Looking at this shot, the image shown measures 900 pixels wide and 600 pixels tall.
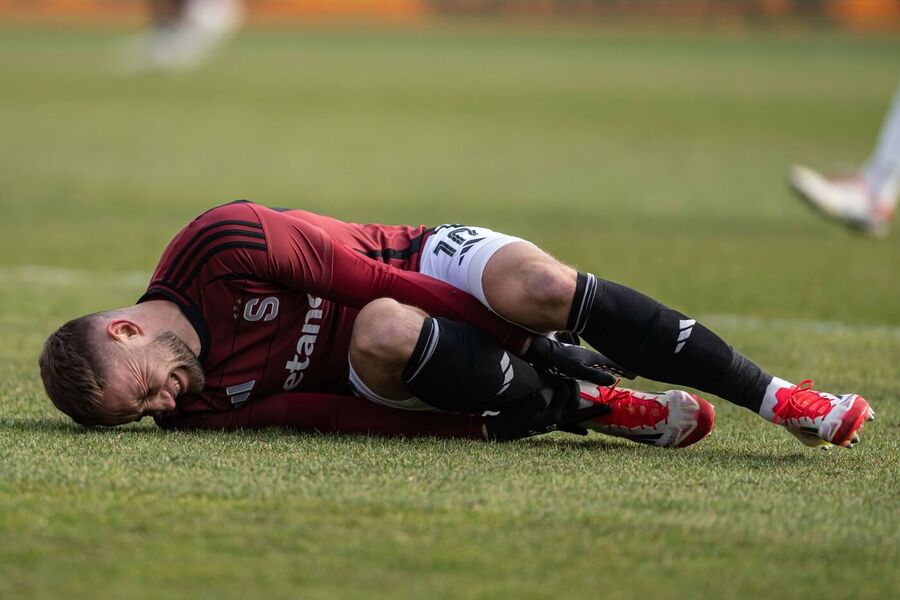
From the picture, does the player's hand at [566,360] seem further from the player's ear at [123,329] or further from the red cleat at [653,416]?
the player's ear at [123,329]

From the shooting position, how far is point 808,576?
2.76m

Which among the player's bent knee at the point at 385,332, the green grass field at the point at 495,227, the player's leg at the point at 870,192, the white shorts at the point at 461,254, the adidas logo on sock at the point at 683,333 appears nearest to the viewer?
the green grass field at the point at 495,227

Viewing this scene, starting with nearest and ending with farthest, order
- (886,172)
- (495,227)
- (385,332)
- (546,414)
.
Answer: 1. (385,332)
2. (546,414)
3. (886,172)
4. (495,227)

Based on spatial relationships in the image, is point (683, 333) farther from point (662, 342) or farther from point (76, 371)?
point (76, 371)

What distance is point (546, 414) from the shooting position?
12.7ft

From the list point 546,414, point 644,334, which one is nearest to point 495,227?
point 546,414

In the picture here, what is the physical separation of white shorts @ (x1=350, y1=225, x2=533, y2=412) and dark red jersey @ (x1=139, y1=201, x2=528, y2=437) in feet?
0.14

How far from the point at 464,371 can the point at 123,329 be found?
0.92 metres

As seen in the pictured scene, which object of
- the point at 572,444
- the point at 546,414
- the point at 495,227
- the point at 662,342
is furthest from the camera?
the point at 495,227

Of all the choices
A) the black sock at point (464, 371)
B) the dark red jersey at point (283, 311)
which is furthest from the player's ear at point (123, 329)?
the black sock at point (464, 371)

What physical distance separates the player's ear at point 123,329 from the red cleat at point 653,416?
4.11 feet

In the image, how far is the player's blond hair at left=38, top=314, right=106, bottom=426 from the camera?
12.2ft

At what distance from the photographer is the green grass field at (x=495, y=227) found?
2.82m

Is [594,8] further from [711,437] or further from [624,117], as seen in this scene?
[711,437]
